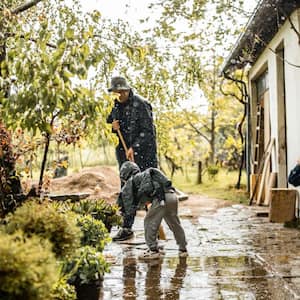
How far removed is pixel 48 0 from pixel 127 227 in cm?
291

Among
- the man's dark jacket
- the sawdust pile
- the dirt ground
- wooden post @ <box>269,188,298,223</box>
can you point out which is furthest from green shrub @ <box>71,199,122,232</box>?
the sawdust pile

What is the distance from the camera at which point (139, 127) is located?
820cm

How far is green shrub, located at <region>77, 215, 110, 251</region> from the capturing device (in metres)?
5.25

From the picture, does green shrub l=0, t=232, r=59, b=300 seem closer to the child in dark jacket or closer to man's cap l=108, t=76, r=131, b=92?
the child in dark jacket

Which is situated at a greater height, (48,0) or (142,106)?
(48,0)

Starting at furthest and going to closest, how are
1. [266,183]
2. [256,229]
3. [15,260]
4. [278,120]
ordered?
[266,183], [278,120], [256,229], [15,260]

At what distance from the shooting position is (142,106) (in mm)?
8125

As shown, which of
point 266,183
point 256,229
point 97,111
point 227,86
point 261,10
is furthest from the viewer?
point 227,86

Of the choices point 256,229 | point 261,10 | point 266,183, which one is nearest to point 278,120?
point 266,183

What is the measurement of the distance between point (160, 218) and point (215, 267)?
0.92m

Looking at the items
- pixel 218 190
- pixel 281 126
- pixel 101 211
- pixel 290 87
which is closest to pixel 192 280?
pixel 101 211

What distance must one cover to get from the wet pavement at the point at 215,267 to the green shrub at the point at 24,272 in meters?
1.83

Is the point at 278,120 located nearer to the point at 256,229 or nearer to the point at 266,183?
the point at 266,183

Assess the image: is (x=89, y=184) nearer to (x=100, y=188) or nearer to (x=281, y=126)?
(x=100, y=188)
